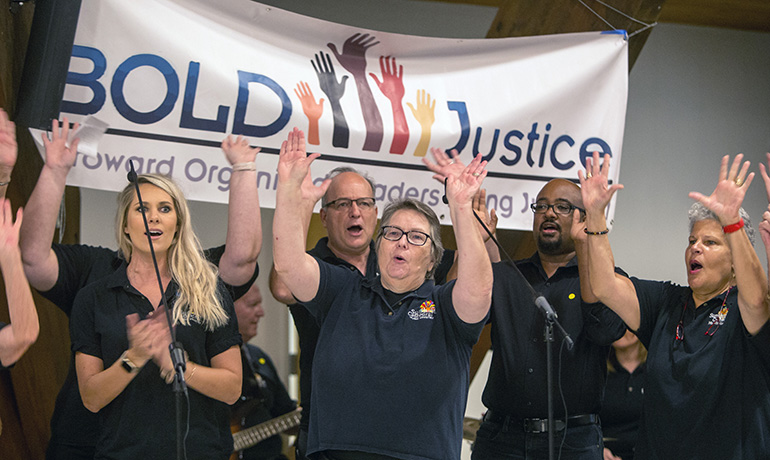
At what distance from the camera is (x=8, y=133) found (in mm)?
2449

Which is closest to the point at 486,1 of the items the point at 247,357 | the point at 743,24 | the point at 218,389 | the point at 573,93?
the point at 573,93

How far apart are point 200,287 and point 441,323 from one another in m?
0.70

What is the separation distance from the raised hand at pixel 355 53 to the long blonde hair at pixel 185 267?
0.97 meters

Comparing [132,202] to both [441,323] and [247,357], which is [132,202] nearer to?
[441,323]

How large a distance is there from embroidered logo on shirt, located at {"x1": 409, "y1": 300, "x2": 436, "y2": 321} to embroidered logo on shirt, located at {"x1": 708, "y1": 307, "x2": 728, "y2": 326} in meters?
0.83

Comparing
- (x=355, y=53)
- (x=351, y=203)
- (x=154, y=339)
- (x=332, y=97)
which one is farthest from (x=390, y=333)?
(x=355, y=53)

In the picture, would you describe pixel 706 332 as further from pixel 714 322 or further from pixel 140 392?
pixel 140 392

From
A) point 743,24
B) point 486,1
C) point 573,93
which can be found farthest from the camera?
point 743,24

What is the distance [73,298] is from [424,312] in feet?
3.58

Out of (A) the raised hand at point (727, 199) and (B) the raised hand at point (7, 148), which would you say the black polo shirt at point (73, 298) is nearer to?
(B) the raised hand at point (7, 148)

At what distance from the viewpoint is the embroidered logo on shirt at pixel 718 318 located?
248cm

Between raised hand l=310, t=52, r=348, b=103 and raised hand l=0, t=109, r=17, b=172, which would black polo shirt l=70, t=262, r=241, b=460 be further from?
raised hand l=310, t=52, r=348, b=103

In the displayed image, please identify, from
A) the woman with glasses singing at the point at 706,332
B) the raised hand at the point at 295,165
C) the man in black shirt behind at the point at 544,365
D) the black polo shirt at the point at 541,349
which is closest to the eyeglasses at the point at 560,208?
the man in black shirt behind at the point at 544,365

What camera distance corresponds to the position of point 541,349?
281cm
